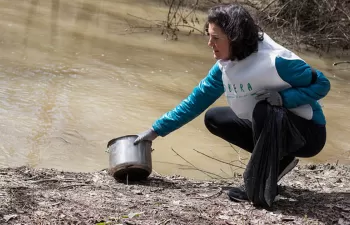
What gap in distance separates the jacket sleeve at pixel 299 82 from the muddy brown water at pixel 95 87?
2.03 meters

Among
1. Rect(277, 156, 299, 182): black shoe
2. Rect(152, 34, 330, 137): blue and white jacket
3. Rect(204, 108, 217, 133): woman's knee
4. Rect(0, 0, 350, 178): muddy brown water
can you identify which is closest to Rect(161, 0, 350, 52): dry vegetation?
Rect(0, 0, 350, 178): muddy brown water

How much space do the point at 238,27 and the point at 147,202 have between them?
1.11 metres

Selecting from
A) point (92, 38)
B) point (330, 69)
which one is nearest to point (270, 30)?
→ point (330, 69)

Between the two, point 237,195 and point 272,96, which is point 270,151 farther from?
point 237,195

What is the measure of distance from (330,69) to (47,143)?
5.68 metres

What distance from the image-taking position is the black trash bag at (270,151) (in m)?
3.20

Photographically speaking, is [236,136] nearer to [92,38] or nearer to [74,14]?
[92,38]

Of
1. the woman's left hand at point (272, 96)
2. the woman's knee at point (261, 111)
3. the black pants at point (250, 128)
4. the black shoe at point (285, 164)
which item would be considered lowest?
the black shoe at point (285, 164)

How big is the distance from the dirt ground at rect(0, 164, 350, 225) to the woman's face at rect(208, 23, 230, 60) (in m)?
0.87

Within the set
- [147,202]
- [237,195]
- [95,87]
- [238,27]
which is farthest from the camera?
[95,87]

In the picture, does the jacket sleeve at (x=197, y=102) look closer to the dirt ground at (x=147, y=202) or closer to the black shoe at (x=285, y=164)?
the dirt ground at (x=147, y=202)

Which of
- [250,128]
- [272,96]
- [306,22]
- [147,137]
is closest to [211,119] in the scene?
[250,128]

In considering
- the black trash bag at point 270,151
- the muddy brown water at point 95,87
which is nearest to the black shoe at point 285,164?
the black trash bag at point 270,151

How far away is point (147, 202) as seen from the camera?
3350mm
